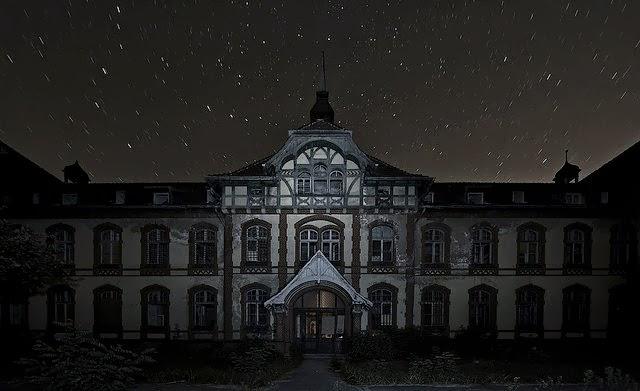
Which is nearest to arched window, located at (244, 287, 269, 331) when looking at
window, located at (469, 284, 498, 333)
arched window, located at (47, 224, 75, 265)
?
arched window, located at (47, 224, 75, 265)

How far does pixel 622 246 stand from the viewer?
29.2 metres

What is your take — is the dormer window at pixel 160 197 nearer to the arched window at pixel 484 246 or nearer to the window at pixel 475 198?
the window at pixel 475 198

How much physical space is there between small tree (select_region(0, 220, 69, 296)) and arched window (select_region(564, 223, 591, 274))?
24045 mm

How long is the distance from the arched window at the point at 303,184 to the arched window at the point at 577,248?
13.6 m

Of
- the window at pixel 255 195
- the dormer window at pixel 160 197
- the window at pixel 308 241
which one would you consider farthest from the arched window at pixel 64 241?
the window at pixel 308 241

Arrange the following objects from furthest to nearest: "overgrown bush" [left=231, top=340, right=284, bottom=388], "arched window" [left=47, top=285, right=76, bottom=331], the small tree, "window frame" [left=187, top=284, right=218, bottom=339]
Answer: "arched window" [left=47, top=285, right=76, bottom=331], "window frame" [left=187, top=284, right=218, bottom=339], "overgrown bush" [left=231, top=340, right=284, bottom=388], the small tree

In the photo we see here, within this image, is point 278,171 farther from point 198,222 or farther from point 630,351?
point 630,351

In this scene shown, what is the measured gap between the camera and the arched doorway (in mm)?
27516

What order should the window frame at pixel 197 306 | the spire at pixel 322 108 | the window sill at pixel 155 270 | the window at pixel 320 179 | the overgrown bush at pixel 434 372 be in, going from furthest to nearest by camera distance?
the spire at pixel 322 108
the window sill at pixel 155 270
the window frame at pixel 197 306
the window at pixel 320 179
the overgrown bush at pixel 434 372

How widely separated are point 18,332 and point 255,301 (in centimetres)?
1240

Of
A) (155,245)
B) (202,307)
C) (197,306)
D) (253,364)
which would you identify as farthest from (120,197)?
(253,364)

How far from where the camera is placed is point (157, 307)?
94.8 ft

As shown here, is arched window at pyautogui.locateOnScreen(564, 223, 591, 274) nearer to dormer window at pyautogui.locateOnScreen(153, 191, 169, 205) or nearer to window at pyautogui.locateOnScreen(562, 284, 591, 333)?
window at pyautogui.locateOnScreen(562, 284, 591, 333)

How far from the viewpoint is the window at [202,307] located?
93.9 feet
